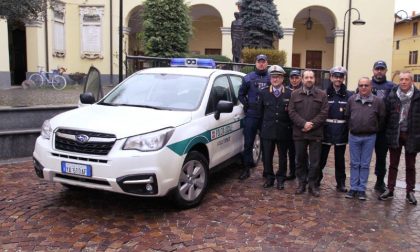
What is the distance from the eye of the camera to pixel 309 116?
6113 millimetres

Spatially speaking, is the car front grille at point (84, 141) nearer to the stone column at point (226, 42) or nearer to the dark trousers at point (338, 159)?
the dark trousers at point (338, 159)

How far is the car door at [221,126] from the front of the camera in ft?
20.1

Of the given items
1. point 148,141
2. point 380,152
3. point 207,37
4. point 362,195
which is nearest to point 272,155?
point 362,195

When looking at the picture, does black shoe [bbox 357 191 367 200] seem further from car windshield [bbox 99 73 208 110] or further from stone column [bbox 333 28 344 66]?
stone column [bbox 333 28 344 66]

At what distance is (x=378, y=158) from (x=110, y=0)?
20572 mm

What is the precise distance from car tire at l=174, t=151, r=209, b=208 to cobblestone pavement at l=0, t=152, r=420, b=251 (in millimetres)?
138

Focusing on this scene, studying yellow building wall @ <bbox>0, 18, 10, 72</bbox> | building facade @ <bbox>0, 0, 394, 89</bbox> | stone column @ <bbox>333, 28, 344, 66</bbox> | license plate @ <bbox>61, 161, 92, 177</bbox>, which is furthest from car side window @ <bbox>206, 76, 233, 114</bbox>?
stone column @ <bbox>333, 28, 344, 66</bbox>

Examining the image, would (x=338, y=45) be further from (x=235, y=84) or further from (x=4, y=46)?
(x=235, y=84)

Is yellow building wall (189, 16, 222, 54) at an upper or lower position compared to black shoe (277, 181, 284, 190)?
upper

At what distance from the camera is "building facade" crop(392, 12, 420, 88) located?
149ft

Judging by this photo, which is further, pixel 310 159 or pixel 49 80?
pixel 49 80

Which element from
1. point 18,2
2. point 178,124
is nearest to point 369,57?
point 18,2

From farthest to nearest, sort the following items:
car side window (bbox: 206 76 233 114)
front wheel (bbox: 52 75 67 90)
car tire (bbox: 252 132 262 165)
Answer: front wheel (bbox: 52 75 67 90), car tire (bbox: 252 132 262 165), car side window (bbox: 206 76 233 114)

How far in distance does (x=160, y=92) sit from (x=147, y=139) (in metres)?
1.39
